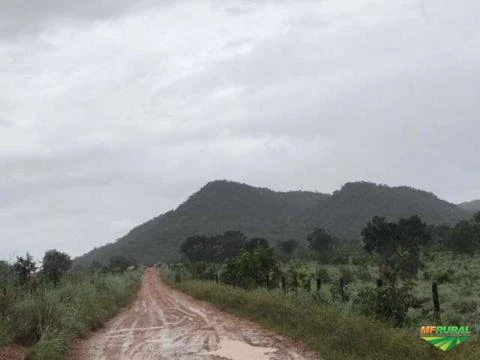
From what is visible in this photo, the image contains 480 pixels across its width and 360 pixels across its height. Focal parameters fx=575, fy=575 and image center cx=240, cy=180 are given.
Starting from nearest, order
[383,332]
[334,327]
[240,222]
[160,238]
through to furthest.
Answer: [383,332] → [334,327] → [240,222] → [160,238]

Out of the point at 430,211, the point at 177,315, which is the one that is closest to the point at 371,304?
the point at 177,315

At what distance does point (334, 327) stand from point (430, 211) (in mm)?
129231

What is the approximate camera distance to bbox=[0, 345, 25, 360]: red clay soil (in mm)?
12111

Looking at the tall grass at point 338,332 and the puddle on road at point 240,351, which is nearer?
the tall grass at point 338,332

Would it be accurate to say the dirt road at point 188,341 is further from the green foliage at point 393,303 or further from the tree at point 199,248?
the tree at point 199,248

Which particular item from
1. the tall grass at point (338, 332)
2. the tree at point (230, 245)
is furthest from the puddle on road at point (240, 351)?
the tree at point (230, 245)

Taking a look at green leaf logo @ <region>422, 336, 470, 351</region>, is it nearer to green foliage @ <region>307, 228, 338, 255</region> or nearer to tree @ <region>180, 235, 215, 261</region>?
green foliage @ <region>307, 228, 338, 255</region>

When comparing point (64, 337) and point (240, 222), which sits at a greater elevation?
point (240, 222)

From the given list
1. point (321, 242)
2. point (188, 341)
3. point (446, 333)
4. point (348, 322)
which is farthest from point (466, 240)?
point (446, 333)

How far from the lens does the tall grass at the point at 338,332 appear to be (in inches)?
413

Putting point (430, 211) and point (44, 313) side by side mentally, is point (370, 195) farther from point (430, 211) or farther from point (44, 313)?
point (44, 313)

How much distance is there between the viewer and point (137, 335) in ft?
57.0

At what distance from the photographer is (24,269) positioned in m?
19.4

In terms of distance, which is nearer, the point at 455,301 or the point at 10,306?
the point at 10,306
